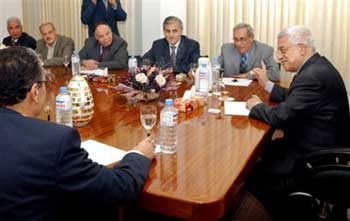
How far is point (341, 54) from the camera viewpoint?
4.99m

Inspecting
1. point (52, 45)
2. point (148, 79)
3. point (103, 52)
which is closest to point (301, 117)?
point (148, 79)

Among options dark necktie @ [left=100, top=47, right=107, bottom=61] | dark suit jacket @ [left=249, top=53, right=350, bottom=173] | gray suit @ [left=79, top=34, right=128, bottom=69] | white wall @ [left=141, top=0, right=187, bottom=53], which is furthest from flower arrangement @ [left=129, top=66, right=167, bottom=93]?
white wall @ [left=141, top=0, right=187, bottom=53]

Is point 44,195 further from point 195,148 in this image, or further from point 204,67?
point 204,67

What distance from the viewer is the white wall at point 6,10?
22.0ft

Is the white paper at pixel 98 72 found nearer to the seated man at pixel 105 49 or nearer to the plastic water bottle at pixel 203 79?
the seated man at pixel 105 49

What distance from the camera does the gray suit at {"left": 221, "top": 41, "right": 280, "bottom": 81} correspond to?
4.09 m

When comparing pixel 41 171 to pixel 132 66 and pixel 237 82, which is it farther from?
pixel 237 82

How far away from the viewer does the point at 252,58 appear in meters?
4.19

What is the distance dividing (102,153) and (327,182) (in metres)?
0.99

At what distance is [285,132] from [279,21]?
289cm

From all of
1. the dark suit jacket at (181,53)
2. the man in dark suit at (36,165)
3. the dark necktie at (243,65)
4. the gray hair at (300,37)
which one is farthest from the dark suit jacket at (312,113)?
the dark suit jacket at (181,53)

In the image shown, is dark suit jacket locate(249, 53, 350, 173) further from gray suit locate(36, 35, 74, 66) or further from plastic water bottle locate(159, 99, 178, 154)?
gray suit locate(36, 35, 74, 66)

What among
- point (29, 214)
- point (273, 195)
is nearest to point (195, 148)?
point (273, 195)

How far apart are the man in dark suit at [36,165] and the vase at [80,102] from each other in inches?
32.5
